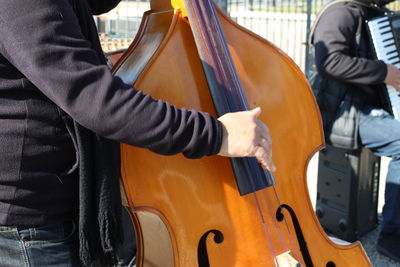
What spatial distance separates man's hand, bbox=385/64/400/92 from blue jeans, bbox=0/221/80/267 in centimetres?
211

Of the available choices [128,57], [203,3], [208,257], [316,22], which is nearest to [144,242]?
[208,257]

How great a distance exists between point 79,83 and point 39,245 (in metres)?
0.44

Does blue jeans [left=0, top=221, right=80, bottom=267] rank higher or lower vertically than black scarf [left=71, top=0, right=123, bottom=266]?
lower

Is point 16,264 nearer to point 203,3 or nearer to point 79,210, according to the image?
point 79,210

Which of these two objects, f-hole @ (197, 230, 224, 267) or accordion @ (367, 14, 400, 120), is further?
accordion @ (367, 14, 400, 120)

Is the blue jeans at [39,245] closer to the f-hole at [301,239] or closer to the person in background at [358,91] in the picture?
the f-hole at [301,239]

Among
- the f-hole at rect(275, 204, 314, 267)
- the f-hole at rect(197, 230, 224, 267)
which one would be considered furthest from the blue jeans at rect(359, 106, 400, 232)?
the f-hole at rect(197, 230, 224, 267)

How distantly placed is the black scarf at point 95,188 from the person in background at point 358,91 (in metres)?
1.89

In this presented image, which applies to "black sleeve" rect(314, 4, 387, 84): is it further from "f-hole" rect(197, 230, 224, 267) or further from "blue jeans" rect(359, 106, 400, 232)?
"f-hole" rect(197, 230, 224, 267)

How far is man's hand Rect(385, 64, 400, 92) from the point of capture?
283cm

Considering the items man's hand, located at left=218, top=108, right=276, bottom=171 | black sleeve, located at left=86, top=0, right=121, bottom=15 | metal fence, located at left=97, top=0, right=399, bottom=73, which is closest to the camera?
man's hand, located at left=218, top=108, right=276, bottom=171

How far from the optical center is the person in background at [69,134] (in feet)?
3.33

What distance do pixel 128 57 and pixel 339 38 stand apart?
176cm

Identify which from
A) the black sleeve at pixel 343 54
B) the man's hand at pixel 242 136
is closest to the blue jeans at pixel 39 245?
the man's hand at pixel 242 136
